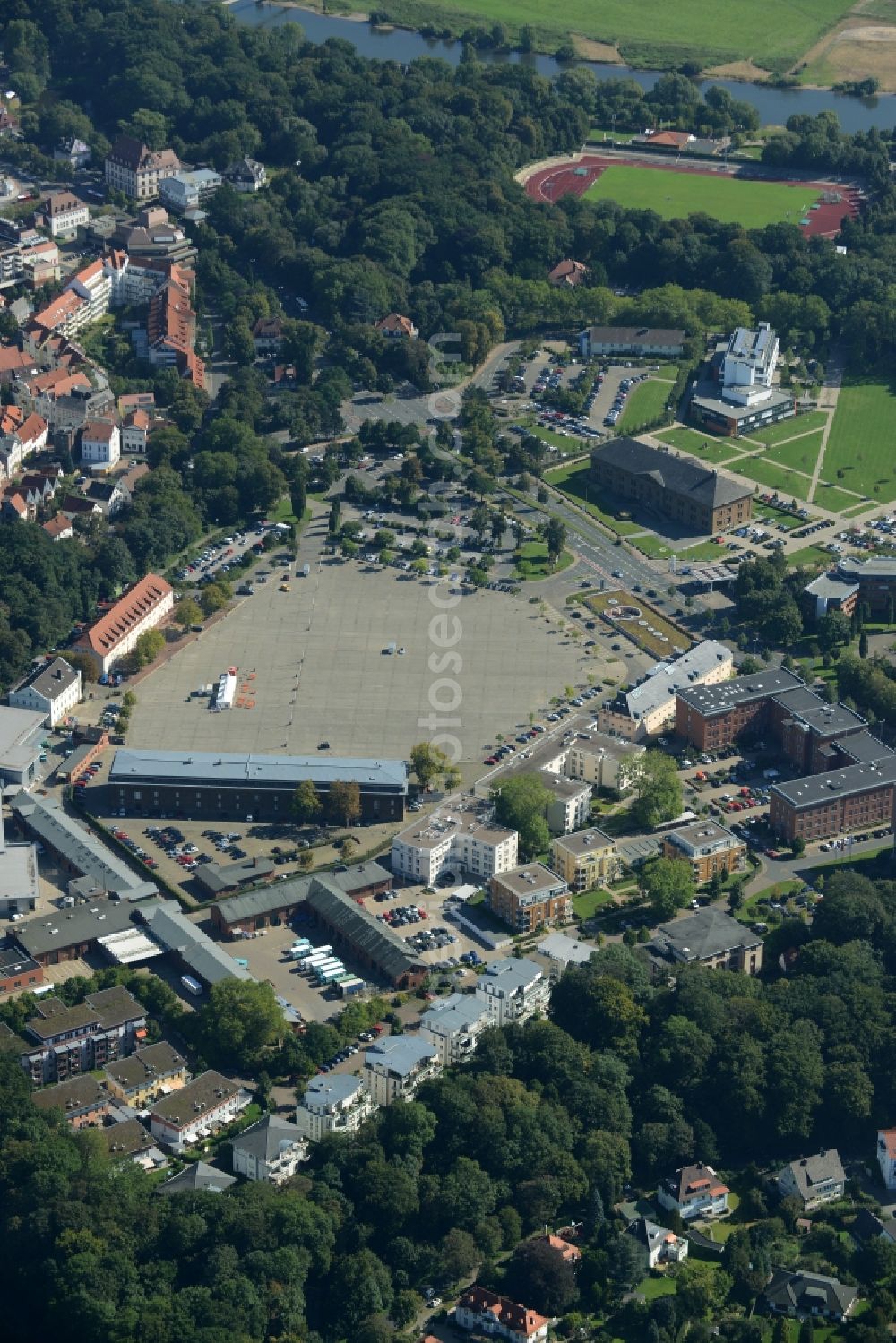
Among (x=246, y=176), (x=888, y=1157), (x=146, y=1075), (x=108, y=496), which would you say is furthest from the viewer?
(x=246, y=176)

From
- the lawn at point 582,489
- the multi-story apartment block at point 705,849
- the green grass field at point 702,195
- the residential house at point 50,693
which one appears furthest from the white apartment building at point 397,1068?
the green grass field at point 702,195

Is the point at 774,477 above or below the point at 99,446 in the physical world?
below

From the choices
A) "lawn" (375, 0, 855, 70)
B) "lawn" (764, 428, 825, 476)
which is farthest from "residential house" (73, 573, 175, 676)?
"lawn" (375, 0, 855, 70)

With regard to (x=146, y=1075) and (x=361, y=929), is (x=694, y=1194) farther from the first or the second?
(x=146, y=1075)

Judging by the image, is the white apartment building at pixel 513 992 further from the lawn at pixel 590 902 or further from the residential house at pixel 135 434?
the residential house at pixel 135 434

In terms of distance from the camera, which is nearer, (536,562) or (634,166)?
(536,562)

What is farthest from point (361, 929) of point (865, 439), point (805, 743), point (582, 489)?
point (865, 439)

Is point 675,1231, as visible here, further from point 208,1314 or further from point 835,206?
point 835,206
